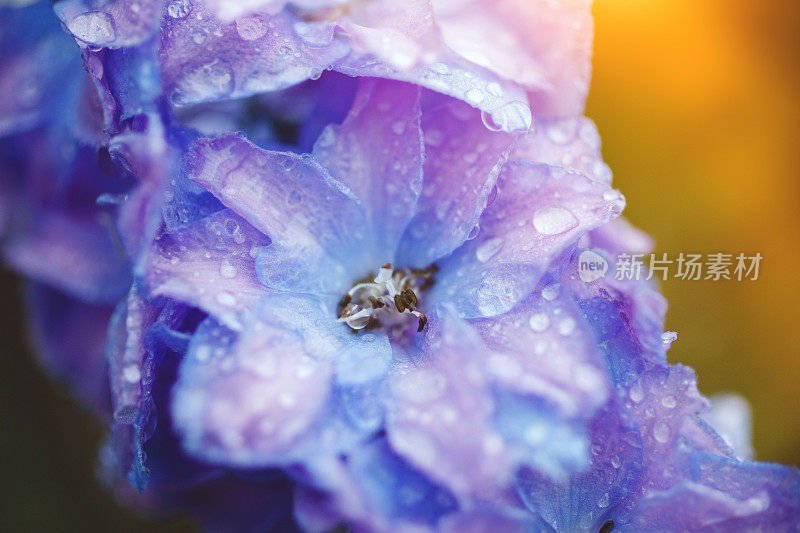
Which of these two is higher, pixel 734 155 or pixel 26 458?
pixel 734 155

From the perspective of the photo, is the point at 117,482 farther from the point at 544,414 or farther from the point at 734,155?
the point at 734,155

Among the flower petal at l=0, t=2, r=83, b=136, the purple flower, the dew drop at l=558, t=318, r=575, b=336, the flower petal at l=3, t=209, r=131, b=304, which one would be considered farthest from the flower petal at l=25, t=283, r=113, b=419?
the dew drop at l=558, t=318, r=575, b=336

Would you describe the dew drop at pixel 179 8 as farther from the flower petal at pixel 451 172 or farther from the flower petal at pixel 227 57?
the flower petal at pixel 451 172

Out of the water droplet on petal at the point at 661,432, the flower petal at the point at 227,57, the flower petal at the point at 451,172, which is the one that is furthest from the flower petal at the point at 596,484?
the flower petal at the point at 227,57

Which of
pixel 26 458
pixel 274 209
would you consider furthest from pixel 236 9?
pixel 26 458

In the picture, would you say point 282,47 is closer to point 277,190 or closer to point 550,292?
point 277,190

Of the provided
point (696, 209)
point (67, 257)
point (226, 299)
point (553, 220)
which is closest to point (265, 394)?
point (226, 299)

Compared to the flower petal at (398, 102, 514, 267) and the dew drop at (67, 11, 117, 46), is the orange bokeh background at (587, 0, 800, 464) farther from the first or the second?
the dew drop at (67, 11, 117, 46)
